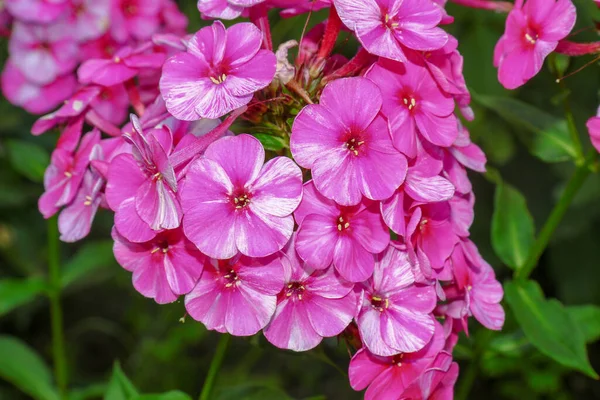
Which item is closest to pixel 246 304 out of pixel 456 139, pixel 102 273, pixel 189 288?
pixel 189 288

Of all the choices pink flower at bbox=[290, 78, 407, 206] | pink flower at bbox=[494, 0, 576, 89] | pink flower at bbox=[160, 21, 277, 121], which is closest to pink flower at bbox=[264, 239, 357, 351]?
pink flower at bbox=[290, 78, 407, 206]

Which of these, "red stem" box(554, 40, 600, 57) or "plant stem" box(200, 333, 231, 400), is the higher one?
"red stem" box(554, 40, 600, 57)

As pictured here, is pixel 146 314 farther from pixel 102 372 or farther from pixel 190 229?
pixel 190 229

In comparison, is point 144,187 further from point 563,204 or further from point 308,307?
point 563,204

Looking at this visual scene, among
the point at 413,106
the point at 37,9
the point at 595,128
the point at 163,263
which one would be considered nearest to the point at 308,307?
the point at 163,263

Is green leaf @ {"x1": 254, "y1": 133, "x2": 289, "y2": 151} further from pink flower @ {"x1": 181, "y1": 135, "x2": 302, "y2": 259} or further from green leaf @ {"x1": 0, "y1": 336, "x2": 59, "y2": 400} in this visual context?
green leaf @ {"x1": 0, "y1": 336, "x2": 59, "y2": 400}

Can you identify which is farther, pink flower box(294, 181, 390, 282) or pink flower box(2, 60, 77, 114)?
pink flower box(2, 60, 77, 114)

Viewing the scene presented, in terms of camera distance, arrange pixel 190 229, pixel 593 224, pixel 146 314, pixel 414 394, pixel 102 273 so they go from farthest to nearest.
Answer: pixel 146 314
pixel 593 224
pixel 102 273
pixel 414 394
pixel 190 229
